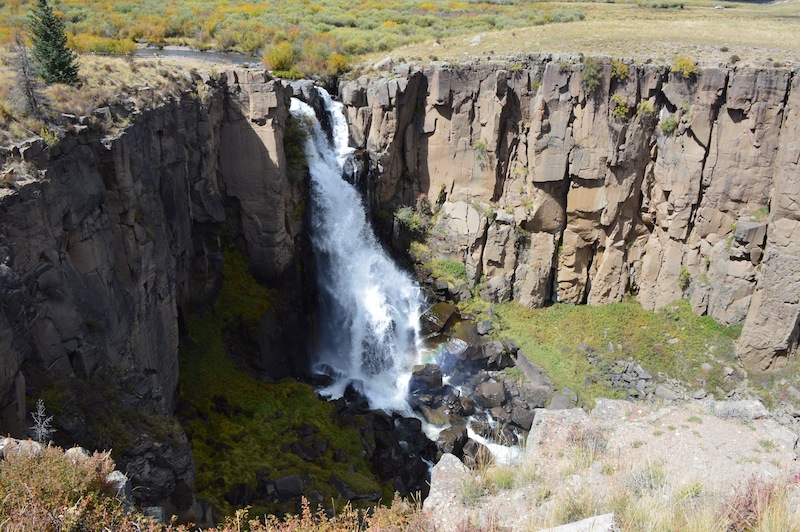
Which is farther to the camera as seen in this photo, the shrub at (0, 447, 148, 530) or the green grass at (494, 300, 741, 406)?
the green grass at (494, 300, 741, 406)

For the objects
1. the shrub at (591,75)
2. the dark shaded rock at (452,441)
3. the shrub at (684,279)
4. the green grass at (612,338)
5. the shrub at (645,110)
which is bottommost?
the dark shaded rock at (452,441)

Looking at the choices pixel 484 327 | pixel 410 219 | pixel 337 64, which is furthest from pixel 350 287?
pixel 337 64

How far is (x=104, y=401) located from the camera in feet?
41.5

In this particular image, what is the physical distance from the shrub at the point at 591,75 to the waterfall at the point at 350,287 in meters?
11.7

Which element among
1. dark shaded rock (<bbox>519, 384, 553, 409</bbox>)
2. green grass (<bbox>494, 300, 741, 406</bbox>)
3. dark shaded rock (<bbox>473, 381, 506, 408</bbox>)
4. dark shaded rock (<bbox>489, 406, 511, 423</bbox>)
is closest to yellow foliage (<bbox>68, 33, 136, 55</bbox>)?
green grass (<bbox>494, 300, 741, 406</bbox>)

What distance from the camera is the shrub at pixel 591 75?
2695 cm

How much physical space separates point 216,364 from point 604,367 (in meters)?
16.6

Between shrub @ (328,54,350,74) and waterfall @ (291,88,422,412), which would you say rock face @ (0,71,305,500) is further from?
shrub @ (328,54,350,74)

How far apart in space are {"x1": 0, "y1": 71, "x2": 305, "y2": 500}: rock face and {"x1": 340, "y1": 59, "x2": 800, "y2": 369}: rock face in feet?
22.0

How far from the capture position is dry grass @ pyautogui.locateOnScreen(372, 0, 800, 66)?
28297 mm

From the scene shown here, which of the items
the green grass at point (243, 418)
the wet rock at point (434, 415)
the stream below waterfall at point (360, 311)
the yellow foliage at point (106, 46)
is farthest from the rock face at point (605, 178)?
the yellow foliage at point (106, 46)

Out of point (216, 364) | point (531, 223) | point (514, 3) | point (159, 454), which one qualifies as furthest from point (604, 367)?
point (514, 3)

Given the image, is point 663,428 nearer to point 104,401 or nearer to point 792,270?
point 104,401

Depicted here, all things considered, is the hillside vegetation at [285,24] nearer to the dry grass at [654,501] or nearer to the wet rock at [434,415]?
the wet rock at [434,415]
